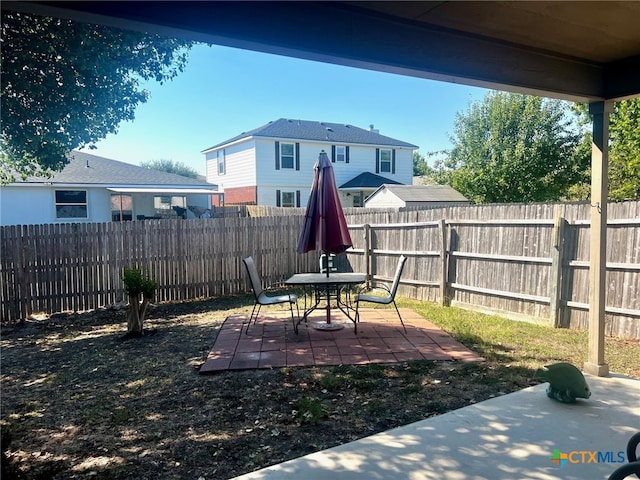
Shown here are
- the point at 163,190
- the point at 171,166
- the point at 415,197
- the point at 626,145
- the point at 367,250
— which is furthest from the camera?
the point at 171,166

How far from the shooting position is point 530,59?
3.09 metres

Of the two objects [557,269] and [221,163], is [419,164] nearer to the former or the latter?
[221,163]

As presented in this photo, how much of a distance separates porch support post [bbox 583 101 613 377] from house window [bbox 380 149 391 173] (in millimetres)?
19623

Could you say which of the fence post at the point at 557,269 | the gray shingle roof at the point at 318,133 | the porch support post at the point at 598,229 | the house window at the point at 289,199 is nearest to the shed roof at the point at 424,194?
the house window at the point at 289,199

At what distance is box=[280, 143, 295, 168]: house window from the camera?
20406 millimetres

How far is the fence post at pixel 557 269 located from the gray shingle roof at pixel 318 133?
15.9m

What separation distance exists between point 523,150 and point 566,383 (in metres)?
16.5

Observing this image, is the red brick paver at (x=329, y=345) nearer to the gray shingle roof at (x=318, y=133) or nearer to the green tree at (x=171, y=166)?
the gray shingle roof at (x=318, y=133)

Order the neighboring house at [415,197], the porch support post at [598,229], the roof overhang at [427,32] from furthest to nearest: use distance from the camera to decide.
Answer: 1. the neighboring house at [415,197]
2. the porch support post at [598,229]
3. the roof overhang at [427,32]

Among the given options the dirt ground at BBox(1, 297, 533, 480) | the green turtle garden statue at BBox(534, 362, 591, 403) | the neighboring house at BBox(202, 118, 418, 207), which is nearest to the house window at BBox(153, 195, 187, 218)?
the neighboring house at BBox(202, 118, 418, 207)

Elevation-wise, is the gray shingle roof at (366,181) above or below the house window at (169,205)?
above

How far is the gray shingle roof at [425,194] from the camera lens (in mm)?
17456

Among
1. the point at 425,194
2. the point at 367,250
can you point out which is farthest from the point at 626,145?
the point at 367,250

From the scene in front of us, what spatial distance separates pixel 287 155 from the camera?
20.5 m
